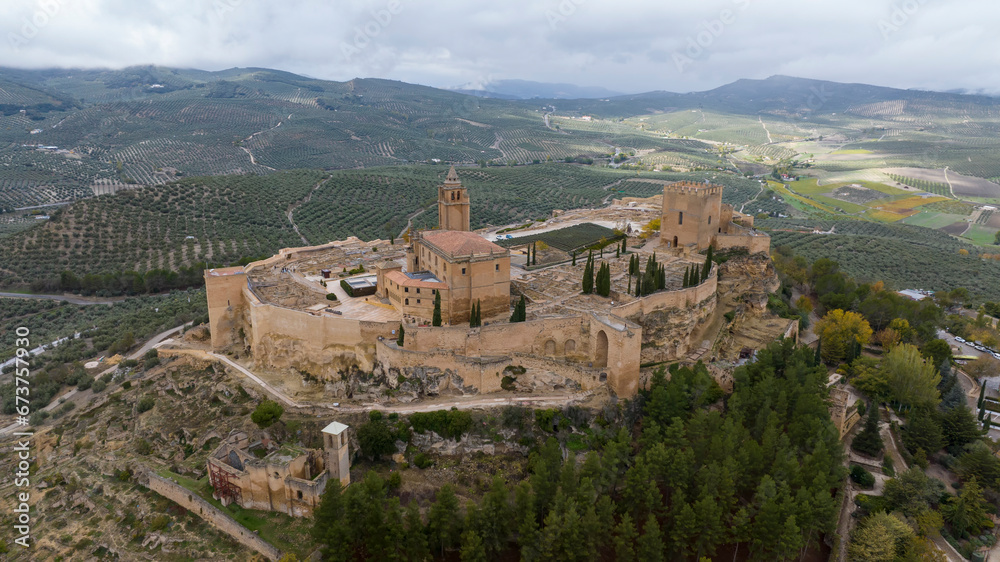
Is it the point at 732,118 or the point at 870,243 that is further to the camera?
the point at 732,118

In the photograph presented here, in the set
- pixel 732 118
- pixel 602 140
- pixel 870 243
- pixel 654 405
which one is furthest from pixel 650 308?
pixel 732 118

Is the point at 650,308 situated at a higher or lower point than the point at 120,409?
higher

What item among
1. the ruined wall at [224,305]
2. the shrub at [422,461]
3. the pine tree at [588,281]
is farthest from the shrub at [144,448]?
the pine tree at [588,281]

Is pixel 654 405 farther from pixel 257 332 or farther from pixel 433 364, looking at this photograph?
pixel 257 332

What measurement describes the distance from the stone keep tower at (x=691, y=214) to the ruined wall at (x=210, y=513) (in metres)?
26.6

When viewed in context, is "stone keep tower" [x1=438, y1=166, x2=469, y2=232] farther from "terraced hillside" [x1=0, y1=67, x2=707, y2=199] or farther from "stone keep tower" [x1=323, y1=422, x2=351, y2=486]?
"terraced hillside" [x1=0, y1=67, x2=707, y2=199]

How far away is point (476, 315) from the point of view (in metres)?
26.2

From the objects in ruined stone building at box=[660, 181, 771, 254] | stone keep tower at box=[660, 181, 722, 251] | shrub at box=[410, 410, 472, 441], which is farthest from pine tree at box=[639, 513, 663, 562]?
stone keep tower at box=[660, 181, 722, 251]

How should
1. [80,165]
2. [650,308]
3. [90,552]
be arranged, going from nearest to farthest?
[90,552], [650,308], [80,165]

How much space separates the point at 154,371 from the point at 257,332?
27.5 ft

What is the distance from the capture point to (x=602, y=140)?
12962cm

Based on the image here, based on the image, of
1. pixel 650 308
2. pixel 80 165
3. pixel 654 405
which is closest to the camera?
pixel 654 405

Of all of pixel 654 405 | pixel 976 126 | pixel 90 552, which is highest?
pixel 976 126

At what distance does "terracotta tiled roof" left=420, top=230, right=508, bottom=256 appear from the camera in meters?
27.1
